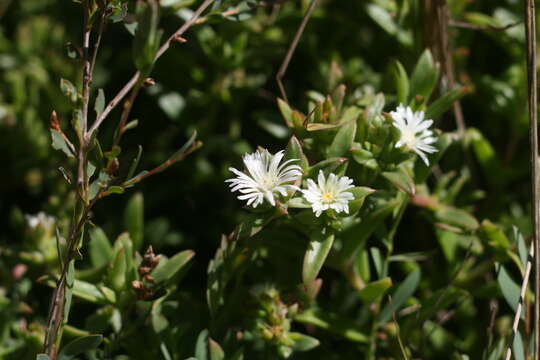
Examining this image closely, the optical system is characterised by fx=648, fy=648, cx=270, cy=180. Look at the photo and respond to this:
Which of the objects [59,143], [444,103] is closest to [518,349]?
[444,103]

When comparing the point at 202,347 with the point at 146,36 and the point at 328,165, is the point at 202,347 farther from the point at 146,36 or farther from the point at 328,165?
the point at 146,36

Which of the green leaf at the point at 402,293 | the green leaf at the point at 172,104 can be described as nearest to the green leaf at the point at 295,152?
the green leaf at the point at 402,293

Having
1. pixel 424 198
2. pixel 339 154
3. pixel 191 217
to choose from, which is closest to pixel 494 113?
pixel 424 198

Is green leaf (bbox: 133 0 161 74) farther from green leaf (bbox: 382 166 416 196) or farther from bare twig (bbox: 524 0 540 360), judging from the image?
bare twig (bbox: 524 0 540 360)

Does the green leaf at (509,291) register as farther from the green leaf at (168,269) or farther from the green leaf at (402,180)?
the green leaf at (168,269)

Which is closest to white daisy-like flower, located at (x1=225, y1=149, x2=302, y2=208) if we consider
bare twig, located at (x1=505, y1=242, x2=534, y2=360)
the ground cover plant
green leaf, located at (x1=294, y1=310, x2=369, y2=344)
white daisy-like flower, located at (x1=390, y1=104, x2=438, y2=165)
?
the ground cover plant

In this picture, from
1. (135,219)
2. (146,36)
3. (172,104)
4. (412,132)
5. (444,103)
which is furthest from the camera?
(172,104)
